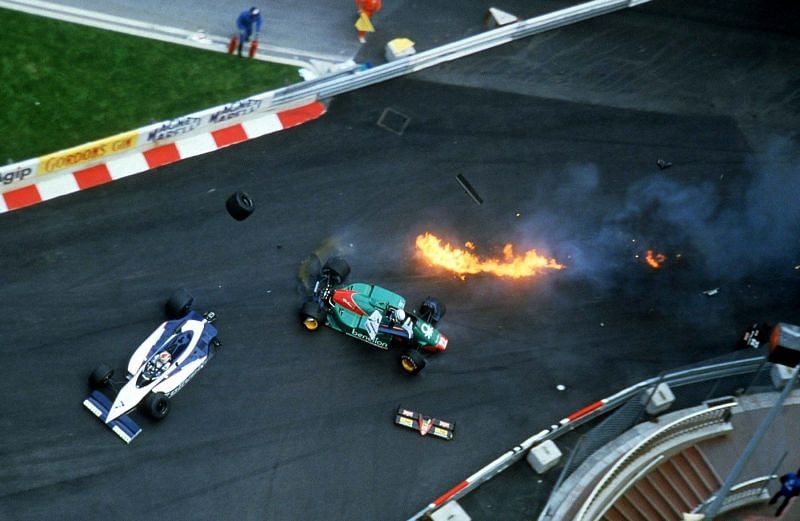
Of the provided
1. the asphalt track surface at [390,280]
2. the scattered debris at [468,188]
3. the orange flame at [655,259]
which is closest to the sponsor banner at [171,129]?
the asphalt track surface at [390,280]

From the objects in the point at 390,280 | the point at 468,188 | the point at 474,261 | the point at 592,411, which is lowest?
the point at 592,411

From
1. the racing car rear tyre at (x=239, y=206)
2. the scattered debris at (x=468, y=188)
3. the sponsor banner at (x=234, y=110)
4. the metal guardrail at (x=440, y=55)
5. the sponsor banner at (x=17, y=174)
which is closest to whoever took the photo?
the sponsor banner at (x=17, y=174)

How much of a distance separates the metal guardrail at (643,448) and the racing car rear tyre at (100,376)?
9.94m

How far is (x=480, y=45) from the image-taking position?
31094mm

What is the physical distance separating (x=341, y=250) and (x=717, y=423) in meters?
9.24

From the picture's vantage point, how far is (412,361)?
84.2ft

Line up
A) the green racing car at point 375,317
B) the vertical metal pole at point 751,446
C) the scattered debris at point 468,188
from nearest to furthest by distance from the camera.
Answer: the vertical metal pole at point 751,446 < the green racing car at point 375,317 < the scattered debris at point 468,188

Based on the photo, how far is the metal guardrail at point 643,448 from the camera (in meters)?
23.3

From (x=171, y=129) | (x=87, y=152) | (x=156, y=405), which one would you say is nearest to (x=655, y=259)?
(x=171, y=129)

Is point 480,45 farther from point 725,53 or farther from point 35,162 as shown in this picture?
point 35,162

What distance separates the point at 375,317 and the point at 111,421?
19.7 feet

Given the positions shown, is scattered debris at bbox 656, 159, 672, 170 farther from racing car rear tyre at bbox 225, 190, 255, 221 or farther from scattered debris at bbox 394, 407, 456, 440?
racing car rear tyre at bbox 225, 190, 255, 221

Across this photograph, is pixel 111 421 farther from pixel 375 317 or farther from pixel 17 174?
pixel 17 174

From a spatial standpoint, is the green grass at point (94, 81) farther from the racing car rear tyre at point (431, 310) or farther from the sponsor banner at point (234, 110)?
the racing car rear tyre at point (431, 310)
